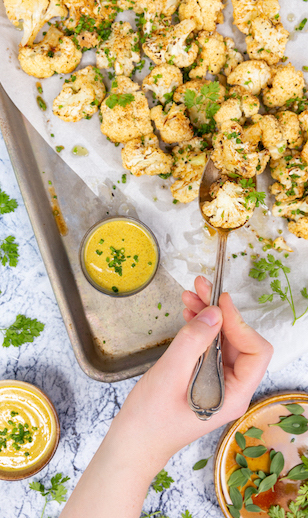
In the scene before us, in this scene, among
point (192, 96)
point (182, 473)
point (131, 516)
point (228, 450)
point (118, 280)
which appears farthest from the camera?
point (182, 473)

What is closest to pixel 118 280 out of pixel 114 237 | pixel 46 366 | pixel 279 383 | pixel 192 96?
pixel 114 237

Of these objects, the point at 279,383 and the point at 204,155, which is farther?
the point at 279,383

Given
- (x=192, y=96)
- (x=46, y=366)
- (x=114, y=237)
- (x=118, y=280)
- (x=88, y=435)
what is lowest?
(x=88, y=435)

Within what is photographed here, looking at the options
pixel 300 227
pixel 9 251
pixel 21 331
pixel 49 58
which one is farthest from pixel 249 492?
pixel 49 58

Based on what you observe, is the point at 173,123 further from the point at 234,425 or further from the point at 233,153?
the point at 234,425

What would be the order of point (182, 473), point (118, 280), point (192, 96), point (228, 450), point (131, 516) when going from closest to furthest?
point (131, 516) < point (192, 96) < point (118, 280) < point (228, 450) < point (182, 473)

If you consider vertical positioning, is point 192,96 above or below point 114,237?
above

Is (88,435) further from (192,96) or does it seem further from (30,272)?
(192,96)
